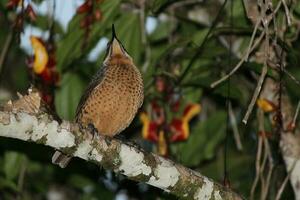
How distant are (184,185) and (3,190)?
3.18 meters

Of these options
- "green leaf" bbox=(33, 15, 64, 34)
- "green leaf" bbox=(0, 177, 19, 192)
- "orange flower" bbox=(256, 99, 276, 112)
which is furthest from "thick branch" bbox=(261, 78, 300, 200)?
"green leaf" bbox=(0, 177, 19, 192)

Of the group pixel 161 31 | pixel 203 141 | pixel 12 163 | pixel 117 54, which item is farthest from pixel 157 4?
pixel 12 163

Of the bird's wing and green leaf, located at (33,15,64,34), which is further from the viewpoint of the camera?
green leaf, located at (33,15,64,34)

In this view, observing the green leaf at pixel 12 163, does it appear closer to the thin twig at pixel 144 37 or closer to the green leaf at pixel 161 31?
the thin twig at pixel 144 37

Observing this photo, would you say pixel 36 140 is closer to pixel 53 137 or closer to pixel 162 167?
pixel 53 137

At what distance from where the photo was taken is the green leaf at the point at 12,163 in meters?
5.84

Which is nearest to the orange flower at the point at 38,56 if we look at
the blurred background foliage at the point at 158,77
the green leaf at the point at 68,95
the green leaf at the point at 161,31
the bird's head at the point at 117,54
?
the blurred background foliage at the point at 158,77

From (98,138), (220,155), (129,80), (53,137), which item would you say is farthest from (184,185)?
(220,155)

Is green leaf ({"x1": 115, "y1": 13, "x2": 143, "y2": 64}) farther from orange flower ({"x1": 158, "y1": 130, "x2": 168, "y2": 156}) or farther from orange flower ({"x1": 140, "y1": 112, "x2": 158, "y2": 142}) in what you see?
orange flower ({"x1": 158, "y1": 130, "x2": 168, "y2": 156})

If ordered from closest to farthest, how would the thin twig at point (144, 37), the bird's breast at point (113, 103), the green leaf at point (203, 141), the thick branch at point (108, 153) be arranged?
the thick branch at point (108, 153), the bird's breast at point (113, 103), the thin twig at point (144, 37), the green leaf at point (203, 141)

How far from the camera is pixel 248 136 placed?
281 inches

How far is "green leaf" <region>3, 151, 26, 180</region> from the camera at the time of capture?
5.84m

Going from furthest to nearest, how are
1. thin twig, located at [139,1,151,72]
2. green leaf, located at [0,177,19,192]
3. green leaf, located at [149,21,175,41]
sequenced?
1. green leaf, located at [149,21,175,41]
2. green leaf, located at [0,177,19,192]
3. thin twig, located at [139,1,151,72]

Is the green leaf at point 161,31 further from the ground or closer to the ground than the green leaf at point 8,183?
further from the ground
